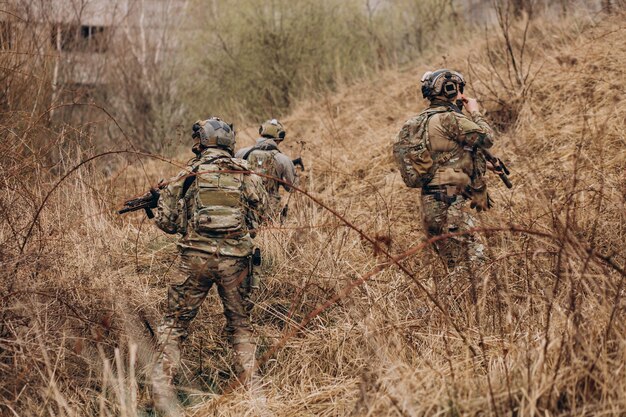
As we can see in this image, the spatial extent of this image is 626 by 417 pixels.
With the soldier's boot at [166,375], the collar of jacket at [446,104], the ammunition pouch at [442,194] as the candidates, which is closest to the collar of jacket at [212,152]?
the soldier's boot at [166,375]

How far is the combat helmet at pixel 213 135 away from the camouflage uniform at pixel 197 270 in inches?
2.3

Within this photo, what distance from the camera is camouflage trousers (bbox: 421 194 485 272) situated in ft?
14.8

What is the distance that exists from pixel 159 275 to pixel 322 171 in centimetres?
364

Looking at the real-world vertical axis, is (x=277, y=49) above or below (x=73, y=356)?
above

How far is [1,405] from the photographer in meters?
3.08

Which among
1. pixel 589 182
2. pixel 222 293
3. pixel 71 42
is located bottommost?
pixel 222 293

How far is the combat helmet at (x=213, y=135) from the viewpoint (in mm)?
4125

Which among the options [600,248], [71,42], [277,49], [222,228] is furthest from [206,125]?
[277,49]

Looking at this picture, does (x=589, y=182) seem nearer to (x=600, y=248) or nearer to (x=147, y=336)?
(x=600, y=248)

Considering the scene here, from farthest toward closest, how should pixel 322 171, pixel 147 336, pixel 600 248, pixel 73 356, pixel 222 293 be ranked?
pixel 322 171 → pixel 600 248 → pixel 147 336 → pixel 222 293 → pixel 73 356

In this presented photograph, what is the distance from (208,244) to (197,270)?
20 centimetres

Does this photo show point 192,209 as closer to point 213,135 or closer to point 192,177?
point 192,177

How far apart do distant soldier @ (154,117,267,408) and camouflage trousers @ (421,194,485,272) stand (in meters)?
1.37

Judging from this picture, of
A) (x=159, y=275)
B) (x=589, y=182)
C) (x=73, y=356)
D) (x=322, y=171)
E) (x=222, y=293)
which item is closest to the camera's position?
(x=73, y=356)
